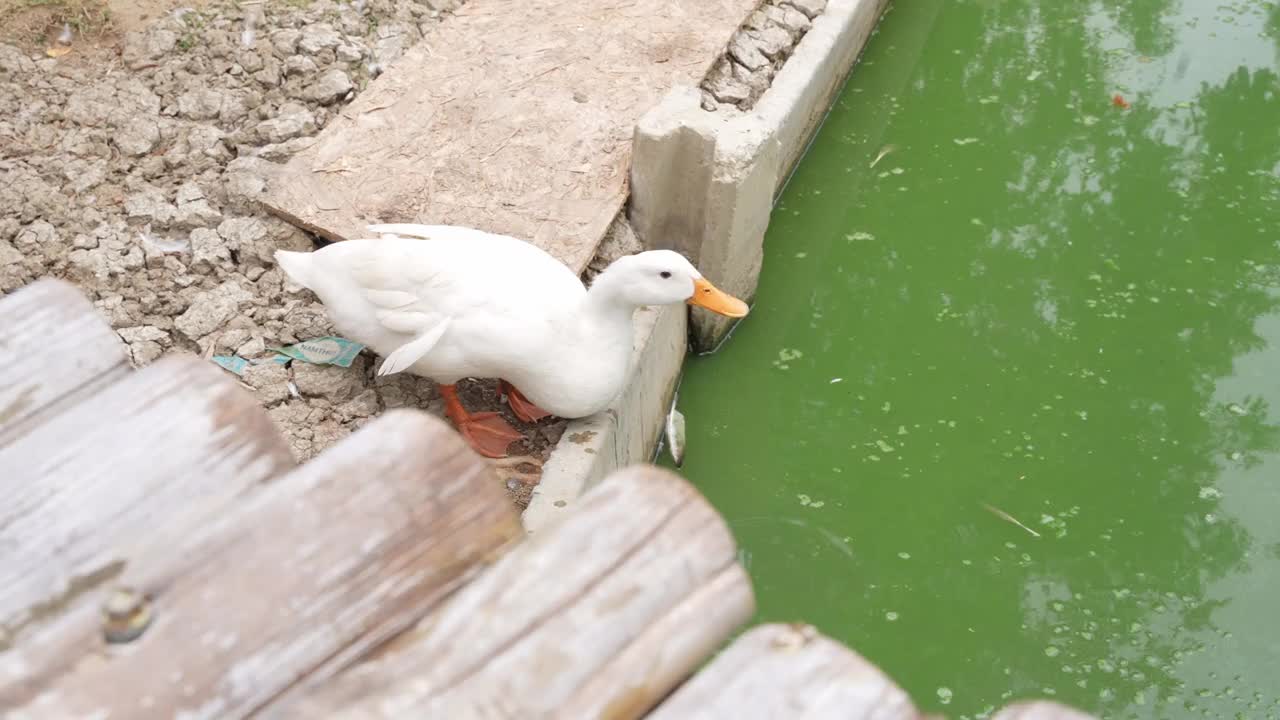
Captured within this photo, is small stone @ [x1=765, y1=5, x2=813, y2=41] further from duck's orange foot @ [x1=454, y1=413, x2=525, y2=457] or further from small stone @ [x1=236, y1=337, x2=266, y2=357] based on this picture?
small stone @ [x1=236, y1=337, x2=266, y2=357]

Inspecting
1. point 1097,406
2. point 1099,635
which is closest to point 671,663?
point 1099,635

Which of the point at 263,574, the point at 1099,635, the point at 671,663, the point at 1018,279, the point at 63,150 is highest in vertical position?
the point at 263,574

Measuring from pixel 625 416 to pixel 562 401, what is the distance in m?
0.36

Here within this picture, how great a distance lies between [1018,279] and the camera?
4.61m

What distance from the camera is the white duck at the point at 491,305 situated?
3.07 meters

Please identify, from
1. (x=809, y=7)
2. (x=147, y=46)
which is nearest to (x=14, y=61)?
(x=147, y=46)

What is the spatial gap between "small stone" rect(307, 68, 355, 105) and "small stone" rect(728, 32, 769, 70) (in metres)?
1.58

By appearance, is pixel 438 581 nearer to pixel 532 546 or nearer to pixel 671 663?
pixel 532 546

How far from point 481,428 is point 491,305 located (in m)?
0.49

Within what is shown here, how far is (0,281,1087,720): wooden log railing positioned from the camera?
45.1 inches

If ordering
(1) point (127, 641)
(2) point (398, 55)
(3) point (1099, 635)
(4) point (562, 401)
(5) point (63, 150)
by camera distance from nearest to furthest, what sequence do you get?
(1) point (127, 641), (4) point (562, 401), (3) point (1099, 635), (5) point (63, 150), (2) point (398, 55)

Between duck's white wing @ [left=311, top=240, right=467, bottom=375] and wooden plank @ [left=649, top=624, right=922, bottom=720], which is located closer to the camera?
wooden plank @ [left=649, top=624, right=922, bottom=720]

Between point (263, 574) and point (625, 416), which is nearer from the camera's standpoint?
point (263, 574)

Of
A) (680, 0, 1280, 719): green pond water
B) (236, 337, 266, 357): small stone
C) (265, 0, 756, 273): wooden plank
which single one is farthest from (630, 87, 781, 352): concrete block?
(236, 337, 266, 357): small stone
